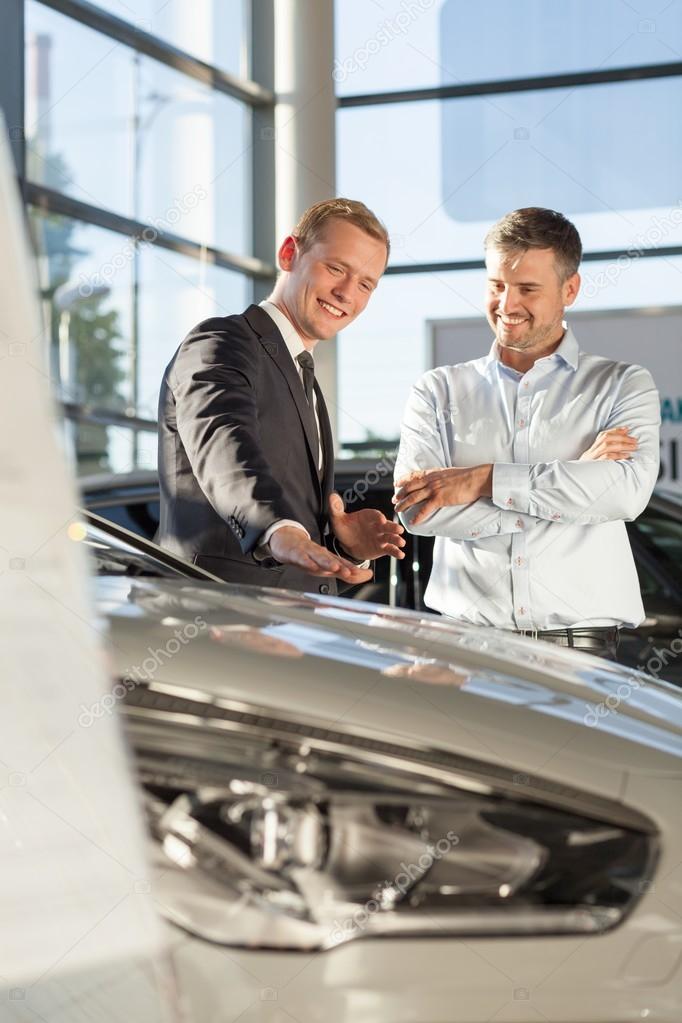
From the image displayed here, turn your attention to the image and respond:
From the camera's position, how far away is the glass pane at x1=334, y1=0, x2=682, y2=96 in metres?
8.81

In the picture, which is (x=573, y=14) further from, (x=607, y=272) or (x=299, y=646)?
(x=299, y=646)

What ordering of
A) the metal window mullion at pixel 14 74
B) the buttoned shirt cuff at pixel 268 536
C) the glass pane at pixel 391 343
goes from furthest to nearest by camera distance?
the glass pane at pixel 391 343 < the metal window mullion at pixel 14 74 < the buttoned shirt cuff at pixel 268 536

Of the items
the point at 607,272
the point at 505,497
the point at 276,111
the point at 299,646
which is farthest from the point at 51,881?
the point at 276,111

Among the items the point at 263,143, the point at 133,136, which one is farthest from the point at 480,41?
the point at 133,136

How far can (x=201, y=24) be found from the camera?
882 cm

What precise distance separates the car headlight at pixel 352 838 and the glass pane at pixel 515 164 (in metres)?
8.10

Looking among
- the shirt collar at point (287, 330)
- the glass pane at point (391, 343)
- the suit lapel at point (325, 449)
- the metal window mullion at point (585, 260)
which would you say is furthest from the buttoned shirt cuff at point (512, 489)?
the glass pane at point (391, 343)

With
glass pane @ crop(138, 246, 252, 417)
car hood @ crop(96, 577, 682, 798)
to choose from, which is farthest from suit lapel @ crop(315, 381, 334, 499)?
glass pane @ crop(138, 246, 252, 417)

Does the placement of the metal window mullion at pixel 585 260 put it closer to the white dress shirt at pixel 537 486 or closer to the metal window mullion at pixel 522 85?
the metal window mullion at pixel 522 85

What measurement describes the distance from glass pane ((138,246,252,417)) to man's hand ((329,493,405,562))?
5885 millimetres

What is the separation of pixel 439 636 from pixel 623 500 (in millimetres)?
1205

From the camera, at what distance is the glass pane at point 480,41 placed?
8812 mm

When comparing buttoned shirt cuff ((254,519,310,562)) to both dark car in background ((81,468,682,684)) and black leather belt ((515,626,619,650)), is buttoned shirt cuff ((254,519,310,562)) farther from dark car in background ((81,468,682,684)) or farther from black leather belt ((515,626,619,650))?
dark car in background ((81,468,682,684))

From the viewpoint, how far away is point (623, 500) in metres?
2.61
